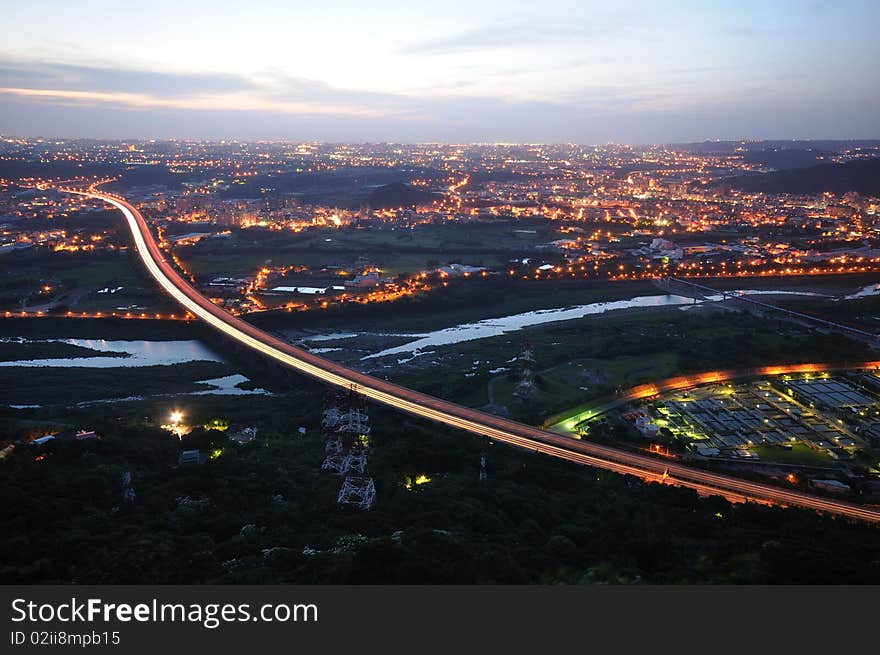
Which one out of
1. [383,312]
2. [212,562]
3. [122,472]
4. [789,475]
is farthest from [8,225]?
[789,475]

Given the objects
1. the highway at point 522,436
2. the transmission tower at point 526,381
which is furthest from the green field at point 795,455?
the transmission tower at point 526,381

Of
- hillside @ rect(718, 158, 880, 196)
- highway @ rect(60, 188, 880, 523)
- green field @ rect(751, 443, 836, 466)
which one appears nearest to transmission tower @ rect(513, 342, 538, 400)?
highway @ rect(60, 188, 880, 523)

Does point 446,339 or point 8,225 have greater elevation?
point 8,225

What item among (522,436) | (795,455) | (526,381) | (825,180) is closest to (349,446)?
(522,436)

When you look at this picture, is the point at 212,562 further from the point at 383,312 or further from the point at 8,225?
the point at 8,225

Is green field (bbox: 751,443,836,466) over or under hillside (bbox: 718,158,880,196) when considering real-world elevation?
under

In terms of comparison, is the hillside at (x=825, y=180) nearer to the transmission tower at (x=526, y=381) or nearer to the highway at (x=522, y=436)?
the transmission tower at (x=526, y=381)

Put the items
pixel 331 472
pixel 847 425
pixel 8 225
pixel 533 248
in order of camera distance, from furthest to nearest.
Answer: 1. pixel 8 225
2. pixel 533 248
3. pixel 847 425
4. pixel 331 472

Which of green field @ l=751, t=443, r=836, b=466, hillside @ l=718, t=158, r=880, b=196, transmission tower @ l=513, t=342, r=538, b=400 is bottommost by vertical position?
green field @ l=751, t=443, r=836, b=466

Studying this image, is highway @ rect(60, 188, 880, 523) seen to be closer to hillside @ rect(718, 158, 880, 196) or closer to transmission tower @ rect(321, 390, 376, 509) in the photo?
transmission tower @ rect(321, 390, 376, 509)
